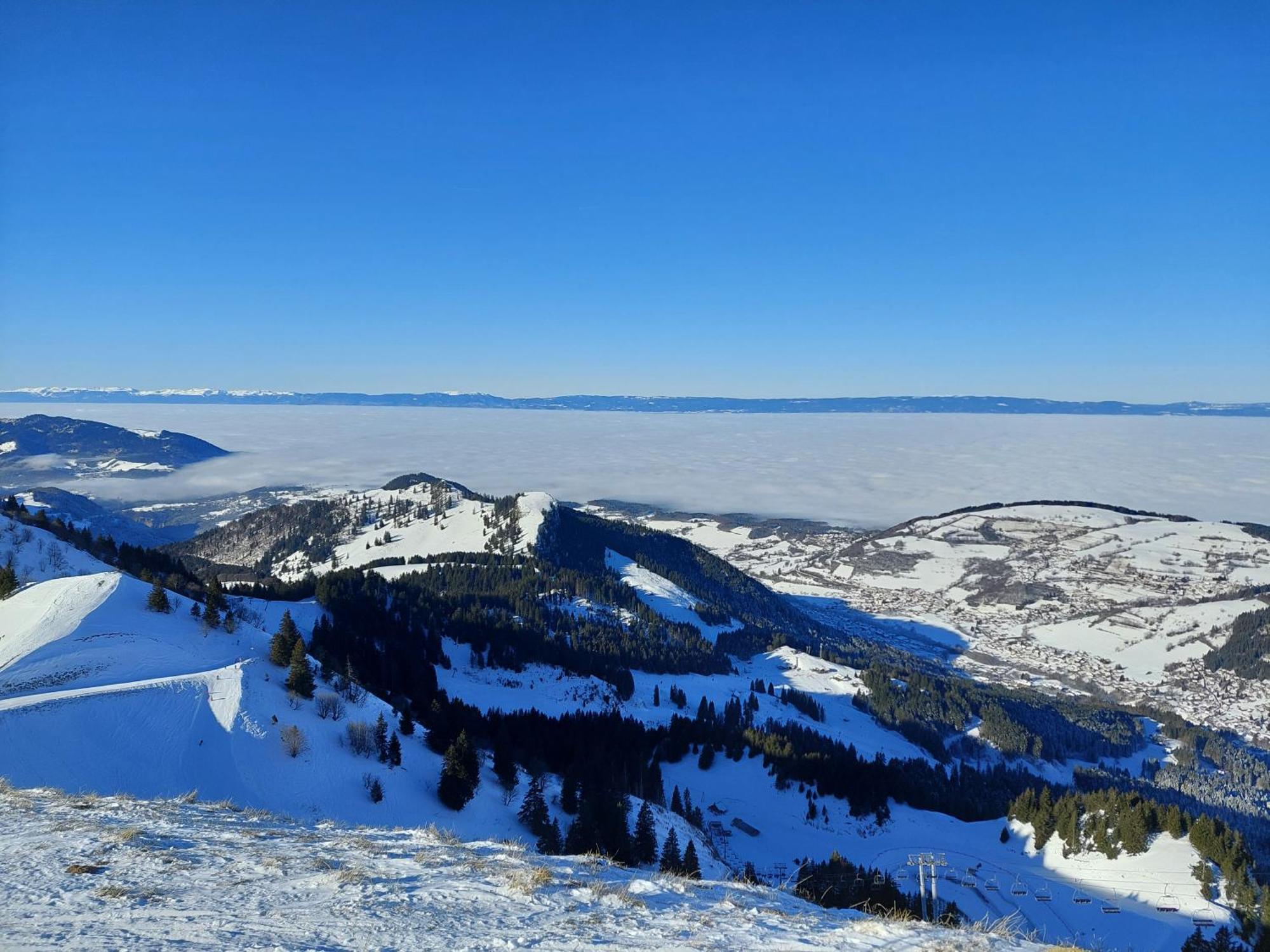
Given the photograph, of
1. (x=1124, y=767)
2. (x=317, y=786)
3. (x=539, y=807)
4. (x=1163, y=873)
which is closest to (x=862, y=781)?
(x=1163, y=873)

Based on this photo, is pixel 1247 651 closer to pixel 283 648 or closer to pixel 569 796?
pixel 569 796

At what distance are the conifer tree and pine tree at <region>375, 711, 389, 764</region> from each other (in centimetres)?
529

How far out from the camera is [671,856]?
36.0 m

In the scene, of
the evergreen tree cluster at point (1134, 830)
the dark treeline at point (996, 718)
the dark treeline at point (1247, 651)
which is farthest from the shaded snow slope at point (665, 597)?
the dark treeline at point (1247, 651)

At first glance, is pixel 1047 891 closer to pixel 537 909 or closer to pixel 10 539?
pixel 537 909

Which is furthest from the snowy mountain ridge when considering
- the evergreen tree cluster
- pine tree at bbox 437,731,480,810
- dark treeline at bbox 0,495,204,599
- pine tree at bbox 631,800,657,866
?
dark treeline at bbox 0,495,204,599

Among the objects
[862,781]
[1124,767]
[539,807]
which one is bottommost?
[1124,767]

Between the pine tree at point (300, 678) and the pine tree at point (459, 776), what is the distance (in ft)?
34.0

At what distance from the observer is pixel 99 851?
1324 centimetres

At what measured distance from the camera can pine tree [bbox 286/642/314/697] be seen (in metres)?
44.6

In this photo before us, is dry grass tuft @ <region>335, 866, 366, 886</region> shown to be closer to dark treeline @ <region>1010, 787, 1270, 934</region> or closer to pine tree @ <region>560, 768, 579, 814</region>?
pine tree @ <region>560, 768, 579, 814</region>

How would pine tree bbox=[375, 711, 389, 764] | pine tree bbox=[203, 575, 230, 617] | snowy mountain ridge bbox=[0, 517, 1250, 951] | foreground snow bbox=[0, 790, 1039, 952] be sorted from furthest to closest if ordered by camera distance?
pine tree bbox=[203, 575, 230, 617], pine tree bbox=[375, 711, 389, 764], snowy mountain ridge bbox=[0, 517, 1250, 951], foreground snow bbox=[0, 790, 1039, 952]

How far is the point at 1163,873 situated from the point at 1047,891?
8.14 metres

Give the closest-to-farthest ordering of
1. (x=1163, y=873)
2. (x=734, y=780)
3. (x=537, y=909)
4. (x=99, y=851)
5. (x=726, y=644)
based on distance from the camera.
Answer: (x=537, y=909) < (x=99, y=851) < (x=1163, y=873) < (x=734, y=780) < (x=726, y=644)
